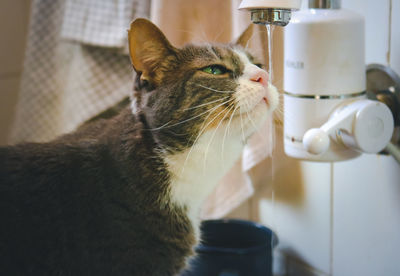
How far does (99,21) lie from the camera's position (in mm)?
1021

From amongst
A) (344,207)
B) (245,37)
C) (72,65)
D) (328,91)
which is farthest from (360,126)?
(72,65)

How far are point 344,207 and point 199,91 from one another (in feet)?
1.42

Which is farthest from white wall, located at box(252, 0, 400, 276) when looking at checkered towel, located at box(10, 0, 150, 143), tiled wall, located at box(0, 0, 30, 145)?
tiled wall, located at box(0, 0, 30, 145)

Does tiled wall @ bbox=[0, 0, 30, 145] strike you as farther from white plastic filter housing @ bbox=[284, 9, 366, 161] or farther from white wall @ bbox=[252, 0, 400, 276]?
white plastic filter housing @ bbox=[284, 9, 366, 161]

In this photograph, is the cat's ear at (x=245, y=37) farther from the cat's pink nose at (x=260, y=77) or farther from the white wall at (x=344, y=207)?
the white wall at (x=344, y=207)

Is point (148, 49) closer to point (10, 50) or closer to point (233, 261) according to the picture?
point (233, 261)

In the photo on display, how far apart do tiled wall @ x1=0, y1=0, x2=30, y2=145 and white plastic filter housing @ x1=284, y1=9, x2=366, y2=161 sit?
3.29 ft

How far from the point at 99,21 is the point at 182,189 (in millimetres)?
509

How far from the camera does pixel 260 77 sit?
62 cm

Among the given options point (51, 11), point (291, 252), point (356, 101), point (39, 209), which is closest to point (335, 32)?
point (356, 101)

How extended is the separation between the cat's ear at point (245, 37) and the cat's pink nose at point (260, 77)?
5cm

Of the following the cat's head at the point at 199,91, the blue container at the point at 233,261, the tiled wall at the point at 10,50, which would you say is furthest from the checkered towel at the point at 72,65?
the blue container at the point at 233,261

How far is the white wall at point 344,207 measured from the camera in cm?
72

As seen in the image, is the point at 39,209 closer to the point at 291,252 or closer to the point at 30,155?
the point at 30,155
